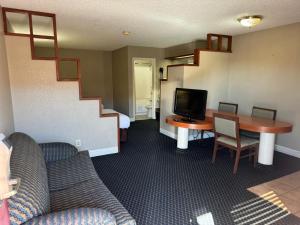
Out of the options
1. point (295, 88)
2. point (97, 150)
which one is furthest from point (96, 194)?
point (295, 88)

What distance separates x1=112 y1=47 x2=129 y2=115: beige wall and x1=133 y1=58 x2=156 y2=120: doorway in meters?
0.41

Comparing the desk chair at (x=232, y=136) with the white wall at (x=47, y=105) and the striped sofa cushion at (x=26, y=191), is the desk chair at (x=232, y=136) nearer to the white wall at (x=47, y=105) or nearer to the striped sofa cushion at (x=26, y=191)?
the white wall at (x=47, y=105)

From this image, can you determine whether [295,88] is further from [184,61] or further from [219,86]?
[184,61]

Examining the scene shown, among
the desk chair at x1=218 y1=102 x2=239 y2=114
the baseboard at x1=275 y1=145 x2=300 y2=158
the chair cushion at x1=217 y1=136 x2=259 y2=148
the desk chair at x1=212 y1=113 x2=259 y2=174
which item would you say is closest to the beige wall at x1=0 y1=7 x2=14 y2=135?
the desk chair at x1=212 y1=113 x2=259 y2=174

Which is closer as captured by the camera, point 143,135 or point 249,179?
point 249,179

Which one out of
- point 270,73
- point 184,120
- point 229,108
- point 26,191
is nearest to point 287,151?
point 229,108

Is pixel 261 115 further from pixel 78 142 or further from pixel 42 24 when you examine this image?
pixel 42 24

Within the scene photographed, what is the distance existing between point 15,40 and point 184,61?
170 inches

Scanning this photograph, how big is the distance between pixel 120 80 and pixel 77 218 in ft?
19.3

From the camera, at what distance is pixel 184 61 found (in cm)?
599

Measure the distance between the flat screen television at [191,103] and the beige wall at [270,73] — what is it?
1.59m

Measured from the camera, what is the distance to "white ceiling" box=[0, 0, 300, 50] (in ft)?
8.55

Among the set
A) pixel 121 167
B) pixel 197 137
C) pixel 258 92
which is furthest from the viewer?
pixel 197 137

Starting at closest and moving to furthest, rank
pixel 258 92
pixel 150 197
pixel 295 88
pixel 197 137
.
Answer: pixel 150 197
pixel 295 88
pixel 258 92
pixel 197 137
